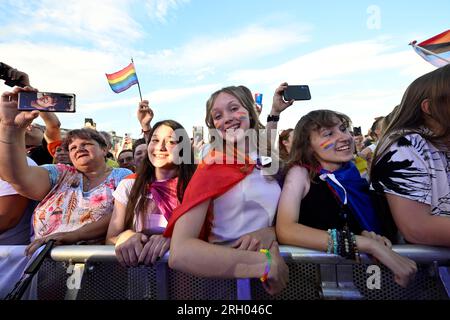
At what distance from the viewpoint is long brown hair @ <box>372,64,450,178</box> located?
1422mm

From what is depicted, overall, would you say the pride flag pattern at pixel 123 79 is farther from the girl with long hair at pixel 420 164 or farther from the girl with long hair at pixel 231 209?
the girl with long hair at pixel 420 164

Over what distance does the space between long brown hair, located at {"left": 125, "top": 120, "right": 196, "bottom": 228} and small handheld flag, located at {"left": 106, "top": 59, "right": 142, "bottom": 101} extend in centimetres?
464

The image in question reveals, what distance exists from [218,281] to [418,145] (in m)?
1.06

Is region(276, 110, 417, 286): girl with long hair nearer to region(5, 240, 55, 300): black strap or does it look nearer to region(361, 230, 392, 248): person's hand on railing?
region(361, 230, 392, 248): person's hand on railing

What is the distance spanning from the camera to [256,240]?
1315mm

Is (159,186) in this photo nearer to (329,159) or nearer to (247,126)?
(247,126)

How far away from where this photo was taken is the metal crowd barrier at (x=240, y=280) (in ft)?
3.81

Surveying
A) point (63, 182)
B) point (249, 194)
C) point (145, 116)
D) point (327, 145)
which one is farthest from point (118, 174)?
point (327, 145)

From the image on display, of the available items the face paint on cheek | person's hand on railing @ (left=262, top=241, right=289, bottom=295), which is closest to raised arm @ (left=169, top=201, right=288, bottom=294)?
person's hand on railing @ (left=262, top=241, right=289, bottom=295)

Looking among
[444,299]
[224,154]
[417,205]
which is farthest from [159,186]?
[444,299]

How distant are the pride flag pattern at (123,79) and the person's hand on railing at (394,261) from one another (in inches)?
240

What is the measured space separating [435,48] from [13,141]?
5.55 m

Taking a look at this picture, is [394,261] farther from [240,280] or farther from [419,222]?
[240,280]

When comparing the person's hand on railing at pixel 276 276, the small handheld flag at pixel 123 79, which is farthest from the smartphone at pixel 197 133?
the small handheld flag at pixel 123 79
